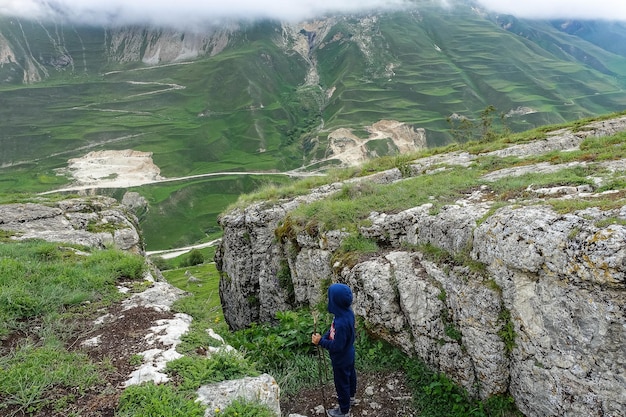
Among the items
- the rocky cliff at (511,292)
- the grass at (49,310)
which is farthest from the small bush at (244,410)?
the rocky cliff at (511,292)

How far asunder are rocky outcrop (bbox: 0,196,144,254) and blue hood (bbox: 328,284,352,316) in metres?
13.8

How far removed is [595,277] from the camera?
7.12 metres

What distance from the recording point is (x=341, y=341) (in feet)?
26.5

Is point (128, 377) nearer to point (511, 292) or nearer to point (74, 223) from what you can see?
point (511, 292)

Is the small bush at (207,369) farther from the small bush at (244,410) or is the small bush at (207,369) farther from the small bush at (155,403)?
the small bush at (244,410)

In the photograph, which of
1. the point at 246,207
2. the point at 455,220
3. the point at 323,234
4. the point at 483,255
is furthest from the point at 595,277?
the point at 246,207

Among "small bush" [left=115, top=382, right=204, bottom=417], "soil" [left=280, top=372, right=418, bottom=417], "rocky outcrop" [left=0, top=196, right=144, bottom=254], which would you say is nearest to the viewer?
"small bush" [left=115, top=382, right=204, bottom=417]

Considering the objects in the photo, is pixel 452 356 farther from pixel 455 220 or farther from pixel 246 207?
pixel 246 207

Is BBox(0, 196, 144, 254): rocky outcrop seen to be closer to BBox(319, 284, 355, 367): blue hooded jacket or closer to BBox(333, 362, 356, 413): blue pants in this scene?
BBox(319, 284, 355, 367): blue hooded jacket

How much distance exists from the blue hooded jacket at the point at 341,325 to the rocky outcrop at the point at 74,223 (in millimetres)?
13800

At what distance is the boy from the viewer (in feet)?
26.4

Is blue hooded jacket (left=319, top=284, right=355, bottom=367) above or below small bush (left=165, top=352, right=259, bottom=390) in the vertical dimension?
above

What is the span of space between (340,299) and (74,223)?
1992 cm

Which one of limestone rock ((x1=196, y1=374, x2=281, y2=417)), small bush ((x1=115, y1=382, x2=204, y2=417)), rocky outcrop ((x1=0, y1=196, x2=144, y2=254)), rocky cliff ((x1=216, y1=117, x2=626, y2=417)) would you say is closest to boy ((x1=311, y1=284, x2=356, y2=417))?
limestone rock ((x1=196, y1=374, x2=281, y2=417))
